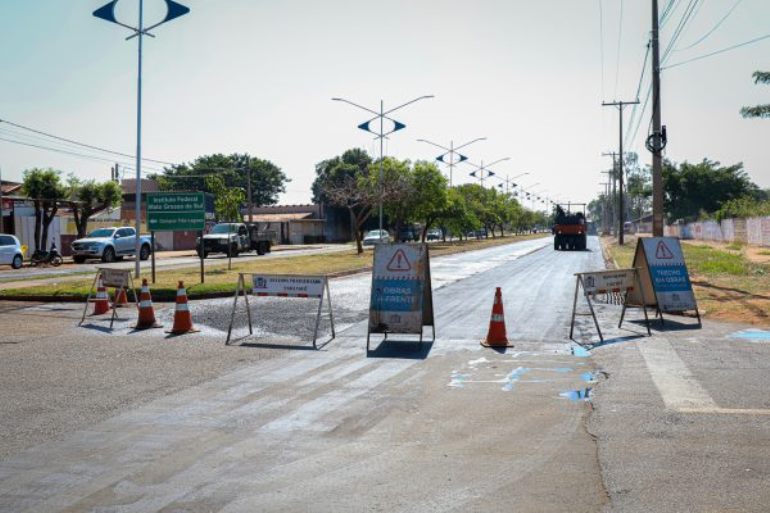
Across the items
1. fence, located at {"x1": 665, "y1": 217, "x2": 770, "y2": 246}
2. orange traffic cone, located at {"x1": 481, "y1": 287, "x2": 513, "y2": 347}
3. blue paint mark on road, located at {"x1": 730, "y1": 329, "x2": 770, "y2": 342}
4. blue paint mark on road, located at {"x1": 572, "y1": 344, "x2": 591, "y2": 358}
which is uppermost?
fence, located at {"x1": 665, "y1": 217, "x2": 770, "y2": 246}

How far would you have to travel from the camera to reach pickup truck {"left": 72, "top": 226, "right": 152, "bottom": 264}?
35.8m

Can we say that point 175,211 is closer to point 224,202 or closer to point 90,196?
point 90,196

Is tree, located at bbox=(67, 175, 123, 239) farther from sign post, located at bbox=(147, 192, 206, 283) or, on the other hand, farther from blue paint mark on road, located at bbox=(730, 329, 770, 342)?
blue paint mark on road, located at bbox=(730, 329, 770, 342)

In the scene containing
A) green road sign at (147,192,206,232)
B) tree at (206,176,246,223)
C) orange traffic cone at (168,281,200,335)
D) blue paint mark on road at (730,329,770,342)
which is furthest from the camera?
tree at (206,176,246,223)

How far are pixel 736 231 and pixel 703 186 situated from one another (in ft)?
112

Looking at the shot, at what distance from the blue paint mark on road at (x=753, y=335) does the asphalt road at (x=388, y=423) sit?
0.04 meters

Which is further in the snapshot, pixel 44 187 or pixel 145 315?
pixel 44 187

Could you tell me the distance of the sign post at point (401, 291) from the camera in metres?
10.9

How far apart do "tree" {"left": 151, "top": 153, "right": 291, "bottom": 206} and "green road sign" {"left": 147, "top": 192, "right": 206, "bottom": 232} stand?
67.9 metres

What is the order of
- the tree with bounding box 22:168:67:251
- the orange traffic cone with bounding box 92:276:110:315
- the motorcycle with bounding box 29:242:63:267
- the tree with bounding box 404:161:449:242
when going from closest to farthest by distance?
the orange traffic cone with bounding box 92:276:110:315 < the motorcycle with bounding box 29:242:63:267 < the tree with bounding box 22:168:67:251 < the tree with bounding box 404:161:449:242

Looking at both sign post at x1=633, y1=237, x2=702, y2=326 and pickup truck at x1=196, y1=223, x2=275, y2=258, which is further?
pickup truck at x1=196, y1=223, x2=275, y2=258

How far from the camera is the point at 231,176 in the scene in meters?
99.5

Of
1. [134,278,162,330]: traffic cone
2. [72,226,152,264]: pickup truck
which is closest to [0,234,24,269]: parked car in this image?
[72,226,152,264]: pickup truck

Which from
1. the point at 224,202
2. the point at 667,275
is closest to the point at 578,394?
the point at 667,275
